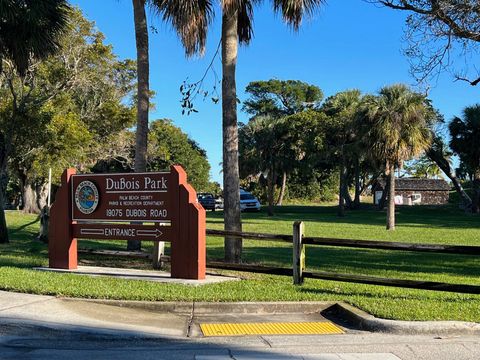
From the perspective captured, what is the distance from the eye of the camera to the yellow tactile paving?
687cm

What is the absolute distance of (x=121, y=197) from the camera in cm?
1048

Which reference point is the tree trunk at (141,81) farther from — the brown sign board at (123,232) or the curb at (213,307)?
the curb at (213,307)

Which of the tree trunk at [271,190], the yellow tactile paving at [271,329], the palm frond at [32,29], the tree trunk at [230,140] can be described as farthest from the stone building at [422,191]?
the yellow tactile paving at [271,329]

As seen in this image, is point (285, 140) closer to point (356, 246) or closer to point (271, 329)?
point (356, 246)

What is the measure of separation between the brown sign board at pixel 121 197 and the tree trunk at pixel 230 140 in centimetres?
232

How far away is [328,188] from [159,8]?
69.4 meters

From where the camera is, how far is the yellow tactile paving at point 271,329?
6.87 meters

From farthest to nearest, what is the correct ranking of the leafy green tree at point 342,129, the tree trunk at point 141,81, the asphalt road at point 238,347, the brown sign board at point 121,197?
the leafy green tree at point 342,129
the tree trunk at point 141,81
the brown sign board at point 121,197
the asphalt road at point 238,347

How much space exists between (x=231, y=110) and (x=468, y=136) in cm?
3698

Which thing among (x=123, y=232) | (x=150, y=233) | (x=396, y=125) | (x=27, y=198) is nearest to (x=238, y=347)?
(x=150, y=233)

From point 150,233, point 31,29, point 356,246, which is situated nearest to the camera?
point 356,246

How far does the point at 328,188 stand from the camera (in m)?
80.2

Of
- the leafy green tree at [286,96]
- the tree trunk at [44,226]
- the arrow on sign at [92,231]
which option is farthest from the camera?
the leafy green tree at [286,96]

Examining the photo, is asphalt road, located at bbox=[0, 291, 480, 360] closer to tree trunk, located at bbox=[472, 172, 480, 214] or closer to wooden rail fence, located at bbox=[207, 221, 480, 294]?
wooden rail fence, located at bbox=[207, 221, 480, 294]
